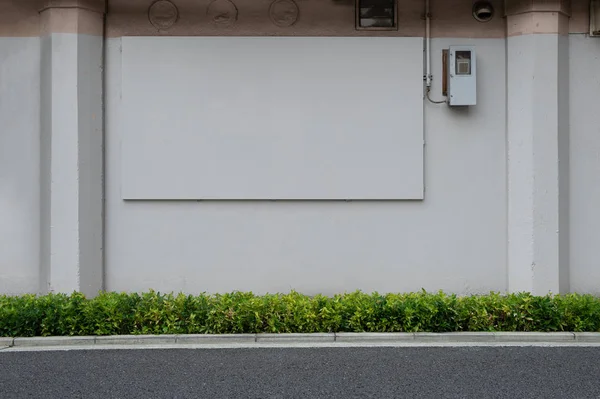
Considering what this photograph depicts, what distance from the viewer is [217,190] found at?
11031 mm

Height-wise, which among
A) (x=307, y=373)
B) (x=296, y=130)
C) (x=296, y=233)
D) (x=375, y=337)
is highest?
(x=296, y=130)

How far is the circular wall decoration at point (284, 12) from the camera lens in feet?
36.3

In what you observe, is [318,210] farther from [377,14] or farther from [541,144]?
[541,144]

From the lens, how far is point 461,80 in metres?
10.9

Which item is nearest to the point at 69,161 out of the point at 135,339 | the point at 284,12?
the point at 135,339

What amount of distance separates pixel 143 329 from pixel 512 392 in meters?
4.54

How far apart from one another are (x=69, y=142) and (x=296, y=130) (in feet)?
11.1

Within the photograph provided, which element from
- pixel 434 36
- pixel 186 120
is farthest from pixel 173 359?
pixel 434 36

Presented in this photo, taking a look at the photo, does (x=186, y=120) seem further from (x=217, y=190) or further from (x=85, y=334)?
(x=85, y=334)

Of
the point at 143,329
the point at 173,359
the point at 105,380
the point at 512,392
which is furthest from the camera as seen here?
the point at 143,329

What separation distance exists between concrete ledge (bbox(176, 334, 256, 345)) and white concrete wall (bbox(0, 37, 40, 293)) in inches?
132

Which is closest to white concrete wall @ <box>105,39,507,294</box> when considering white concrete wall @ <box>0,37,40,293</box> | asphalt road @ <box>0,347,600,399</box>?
white concrete wall @ <box>0,37,40,293</box>

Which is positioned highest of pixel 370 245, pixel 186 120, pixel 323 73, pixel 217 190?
pixel 323 73

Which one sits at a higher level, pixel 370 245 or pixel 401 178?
pixel 401 178
